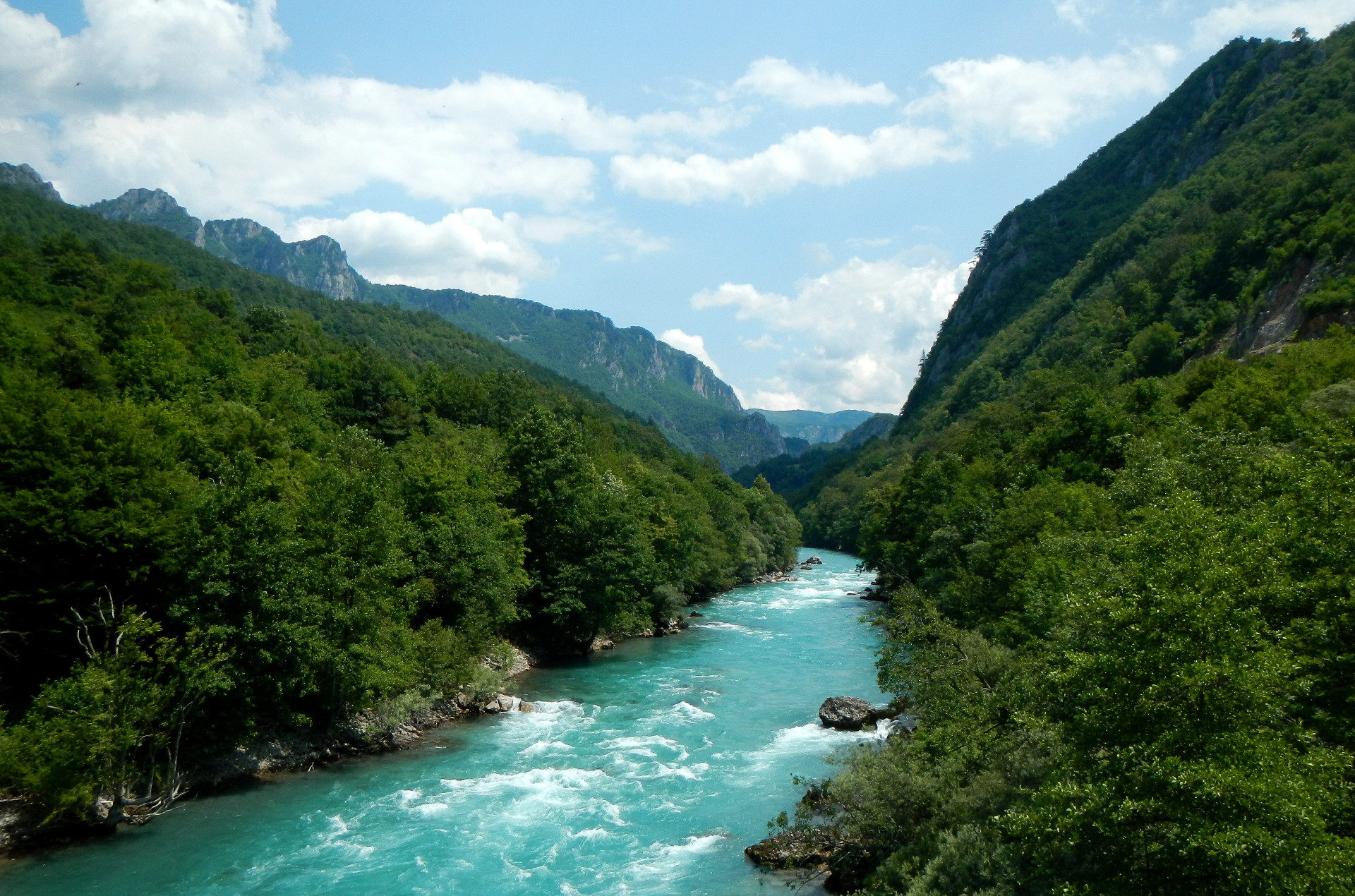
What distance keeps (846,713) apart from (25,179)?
638 feet

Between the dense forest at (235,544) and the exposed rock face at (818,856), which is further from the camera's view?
the dense forest at (235,544)

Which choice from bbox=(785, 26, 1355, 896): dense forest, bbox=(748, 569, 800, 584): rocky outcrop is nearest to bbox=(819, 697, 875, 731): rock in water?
bbox=(785, 26, 1355, 896): dense forest

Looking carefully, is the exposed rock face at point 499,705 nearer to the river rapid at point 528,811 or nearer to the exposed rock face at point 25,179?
the river rapid at point 528,811

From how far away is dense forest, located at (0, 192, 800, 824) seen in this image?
21297 millimetres

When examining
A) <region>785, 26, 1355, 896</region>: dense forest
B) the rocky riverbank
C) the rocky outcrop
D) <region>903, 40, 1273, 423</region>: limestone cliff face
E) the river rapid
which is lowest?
the rocky outcrop

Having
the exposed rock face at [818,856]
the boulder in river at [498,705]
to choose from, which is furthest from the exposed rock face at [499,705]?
the exposed rock face at [818,856]

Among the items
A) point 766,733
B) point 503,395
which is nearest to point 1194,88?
point 503,395

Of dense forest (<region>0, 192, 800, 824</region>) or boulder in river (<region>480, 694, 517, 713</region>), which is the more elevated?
dense forest (<region>0, 192, 800, 824</region>)

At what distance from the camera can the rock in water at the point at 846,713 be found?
1142 inches

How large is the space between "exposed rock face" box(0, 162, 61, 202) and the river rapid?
147 metres

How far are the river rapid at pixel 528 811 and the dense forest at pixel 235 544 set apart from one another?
2213 mm

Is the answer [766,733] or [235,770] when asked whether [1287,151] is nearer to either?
[766,733]

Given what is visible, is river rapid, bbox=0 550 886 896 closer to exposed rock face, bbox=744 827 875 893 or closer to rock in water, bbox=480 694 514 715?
rock in water, bbox=480 694 514 715

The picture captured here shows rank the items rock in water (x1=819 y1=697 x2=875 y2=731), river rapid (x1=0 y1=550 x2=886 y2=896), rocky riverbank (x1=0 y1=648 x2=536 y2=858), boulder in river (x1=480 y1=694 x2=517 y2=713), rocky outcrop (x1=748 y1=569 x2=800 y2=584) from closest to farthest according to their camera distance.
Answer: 1. river rapid (x1=0 y1=550 x2=886 y2=896)
2. rocky riverbank (x1=0 y1=648 x2=536 y2=858)
3. rock in water (x1=819 y1=697 x2=875 y2=731)
4. boulder in river (x1=480 y1=694 x2=517 y2=713)
5. rocky outcrop (x1=748 y1=569 x2=800 y2=584)
